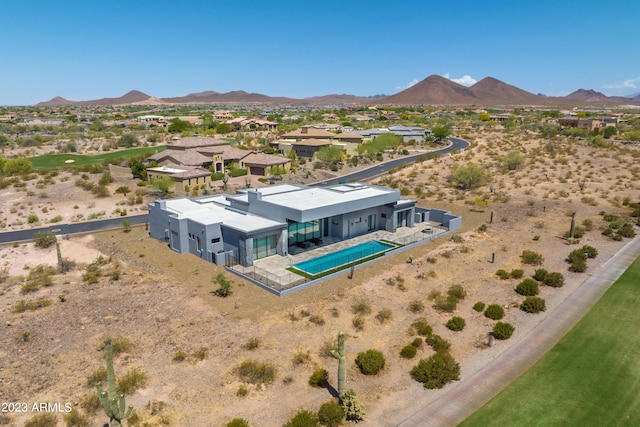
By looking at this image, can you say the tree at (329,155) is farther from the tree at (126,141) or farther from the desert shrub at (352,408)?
the desert shrub at (352,408)

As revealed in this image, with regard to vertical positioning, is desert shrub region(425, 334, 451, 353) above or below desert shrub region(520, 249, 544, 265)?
below

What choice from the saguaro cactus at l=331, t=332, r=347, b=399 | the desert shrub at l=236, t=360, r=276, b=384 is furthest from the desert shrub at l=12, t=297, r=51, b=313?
the saguaro cactus at l=331, t=332, r=347, b=399

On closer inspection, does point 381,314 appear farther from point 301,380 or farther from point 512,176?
point 512,176

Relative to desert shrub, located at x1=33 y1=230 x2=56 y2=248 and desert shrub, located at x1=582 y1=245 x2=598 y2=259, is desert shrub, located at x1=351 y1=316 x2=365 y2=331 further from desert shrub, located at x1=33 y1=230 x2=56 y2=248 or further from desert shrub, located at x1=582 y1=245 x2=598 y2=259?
desert shrub, located at x1=33 y1=230 x2=56 y2=248

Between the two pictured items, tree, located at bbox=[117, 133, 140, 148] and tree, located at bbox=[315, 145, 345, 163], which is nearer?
tree, located at bbox=[315, 145, 345, 163]

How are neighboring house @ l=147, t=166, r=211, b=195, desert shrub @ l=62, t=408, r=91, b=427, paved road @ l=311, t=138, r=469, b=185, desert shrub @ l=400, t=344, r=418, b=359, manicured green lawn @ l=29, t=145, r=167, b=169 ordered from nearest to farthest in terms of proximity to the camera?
desert shrub @ l=62, t=408, r=91, b=427
desert shrub @ l=400, t=344, r=418, b=359
neighboring house @ l=147, t=166, r=211, b=195
paved road @ l=311, t=138, r=469, b=185
manicured green lawn @ l=29, t=145, r=167, b=169

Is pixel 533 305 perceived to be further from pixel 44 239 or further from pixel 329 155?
pixel 329 155

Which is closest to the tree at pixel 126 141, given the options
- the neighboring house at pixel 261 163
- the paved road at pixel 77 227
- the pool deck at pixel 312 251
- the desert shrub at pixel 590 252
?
the neighboring house at pixel 261 163
